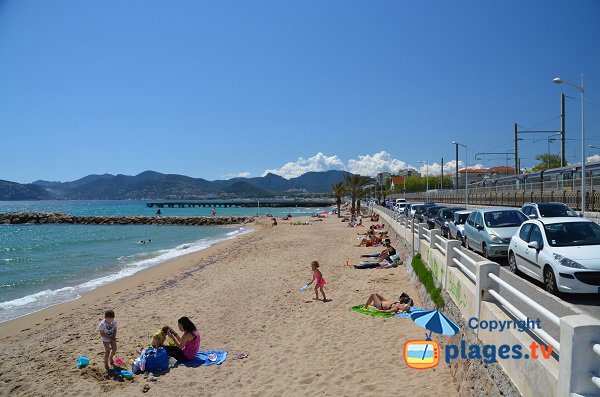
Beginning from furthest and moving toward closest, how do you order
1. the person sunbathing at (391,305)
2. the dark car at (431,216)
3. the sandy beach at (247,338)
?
1. the dark car at (431,216)
2. the person sunbathing at (391,305)
3. the sandy beach at (247,338)

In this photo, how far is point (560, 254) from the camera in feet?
24.5

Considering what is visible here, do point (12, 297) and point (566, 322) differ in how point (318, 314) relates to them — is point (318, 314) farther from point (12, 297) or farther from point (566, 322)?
point (12, 297)

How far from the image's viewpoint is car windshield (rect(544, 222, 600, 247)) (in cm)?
799

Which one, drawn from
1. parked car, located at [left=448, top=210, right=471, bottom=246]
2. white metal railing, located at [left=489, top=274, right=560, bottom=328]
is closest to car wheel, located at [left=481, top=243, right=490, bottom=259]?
parked car, located at [left=448, top=210, right=471, bottom=246]

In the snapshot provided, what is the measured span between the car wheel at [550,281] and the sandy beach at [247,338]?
2470 millimetres

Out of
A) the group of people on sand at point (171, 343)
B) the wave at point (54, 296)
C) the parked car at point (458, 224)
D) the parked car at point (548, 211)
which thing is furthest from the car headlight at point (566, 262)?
the wave at point (54, 296)

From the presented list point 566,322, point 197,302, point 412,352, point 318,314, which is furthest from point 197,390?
point 197,302

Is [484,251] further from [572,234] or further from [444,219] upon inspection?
[444,219]

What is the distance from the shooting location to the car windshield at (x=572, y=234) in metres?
7.99

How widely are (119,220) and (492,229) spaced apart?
78060mm

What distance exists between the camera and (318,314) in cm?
1123

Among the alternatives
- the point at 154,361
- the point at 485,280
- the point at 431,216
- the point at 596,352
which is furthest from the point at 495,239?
the point at 431,216

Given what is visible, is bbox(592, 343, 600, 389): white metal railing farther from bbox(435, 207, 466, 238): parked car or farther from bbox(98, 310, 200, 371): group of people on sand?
bbox(435, 207, 466, 238): parked car

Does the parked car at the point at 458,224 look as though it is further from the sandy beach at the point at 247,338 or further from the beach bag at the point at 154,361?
the beach bag at the point at 154,361
